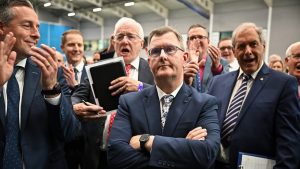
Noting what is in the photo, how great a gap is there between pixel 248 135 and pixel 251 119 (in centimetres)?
12

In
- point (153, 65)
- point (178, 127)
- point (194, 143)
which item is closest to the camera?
point (194, 143)

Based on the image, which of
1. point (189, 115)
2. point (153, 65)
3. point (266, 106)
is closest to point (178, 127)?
point (189, 115)

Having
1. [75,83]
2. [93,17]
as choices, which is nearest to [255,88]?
[75,83]

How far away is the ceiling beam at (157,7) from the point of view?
14.1m

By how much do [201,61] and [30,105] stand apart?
1.98 meters

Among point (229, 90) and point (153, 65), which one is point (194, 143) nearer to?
point (153, 65)

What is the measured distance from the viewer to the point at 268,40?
11297 mm

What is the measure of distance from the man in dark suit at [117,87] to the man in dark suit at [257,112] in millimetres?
740

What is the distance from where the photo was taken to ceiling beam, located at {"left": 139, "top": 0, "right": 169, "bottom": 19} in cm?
1412

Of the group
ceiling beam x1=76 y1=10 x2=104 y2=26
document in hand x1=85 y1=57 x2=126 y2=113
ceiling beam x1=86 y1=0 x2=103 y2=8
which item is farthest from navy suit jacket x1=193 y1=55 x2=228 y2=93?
ceiling beam x1=76 y1=10 x2=104 y2=26

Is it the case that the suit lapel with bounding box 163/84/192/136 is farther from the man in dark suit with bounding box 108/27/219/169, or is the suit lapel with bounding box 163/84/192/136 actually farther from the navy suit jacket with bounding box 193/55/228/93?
the navy suit jacket with bounding box 193/55/228/93

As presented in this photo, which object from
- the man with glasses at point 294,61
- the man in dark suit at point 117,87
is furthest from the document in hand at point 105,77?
the man with glasses at point 294,61

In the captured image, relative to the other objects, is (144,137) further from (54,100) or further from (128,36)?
(128,36)

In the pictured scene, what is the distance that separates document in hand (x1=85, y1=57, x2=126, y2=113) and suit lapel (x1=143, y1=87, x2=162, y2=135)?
330mm
